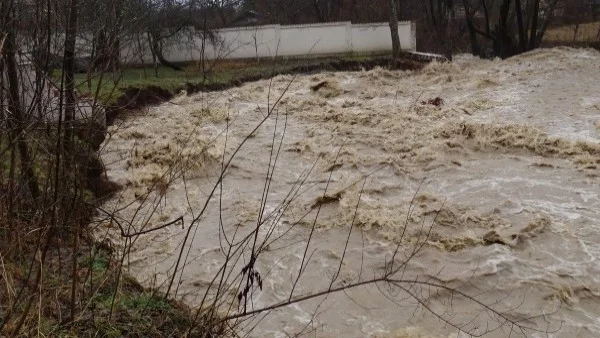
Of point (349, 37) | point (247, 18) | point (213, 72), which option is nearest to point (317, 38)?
point (349, 37)

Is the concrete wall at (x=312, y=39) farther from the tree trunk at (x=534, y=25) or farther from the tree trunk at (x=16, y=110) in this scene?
the tree trunk at (x=16, y=110)

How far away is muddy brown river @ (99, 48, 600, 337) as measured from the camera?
557 cm

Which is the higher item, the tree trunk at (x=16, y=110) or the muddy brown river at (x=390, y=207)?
the tree trunk at (x=16, y=110)

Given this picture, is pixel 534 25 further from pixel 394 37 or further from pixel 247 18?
pixel 247 18

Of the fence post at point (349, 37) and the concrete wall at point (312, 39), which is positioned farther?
the fence post at point (349, 37)

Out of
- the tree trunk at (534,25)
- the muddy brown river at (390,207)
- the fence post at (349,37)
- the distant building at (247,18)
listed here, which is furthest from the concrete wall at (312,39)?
the muddy brown river at (390,207)

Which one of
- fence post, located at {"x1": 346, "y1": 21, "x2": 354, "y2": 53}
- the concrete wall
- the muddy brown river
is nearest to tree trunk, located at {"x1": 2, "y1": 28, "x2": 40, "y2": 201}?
the muddy brown river

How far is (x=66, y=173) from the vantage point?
4.32m

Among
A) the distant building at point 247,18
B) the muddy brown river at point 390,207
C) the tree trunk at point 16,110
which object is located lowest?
the muddy brown river at point 390,207

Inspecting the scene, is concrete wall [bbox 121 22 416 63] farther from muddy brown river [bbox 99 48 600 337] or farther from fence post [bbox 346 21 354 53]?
muddy brown river [bbox 99 48 600 337]

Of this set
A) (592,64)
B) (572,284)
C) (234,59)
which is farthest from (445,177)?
(234,59)

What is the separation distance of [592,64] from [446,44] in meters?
7.44

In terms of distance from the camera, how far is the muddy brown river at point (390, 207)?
219 inches

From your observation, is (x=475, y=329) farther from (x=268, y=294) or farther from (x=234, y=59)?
(x=234, y=59)
